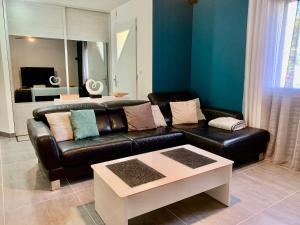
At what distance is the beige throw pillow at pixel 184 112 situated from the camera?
3604mm

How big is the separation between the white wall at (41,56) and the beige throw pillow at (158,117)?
7.53 ft

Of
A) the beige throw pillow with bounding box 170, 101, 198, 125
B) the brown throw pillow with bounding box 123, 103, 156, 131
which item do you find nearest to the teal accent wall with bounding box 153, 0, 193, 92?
the beige throw pillow with bounding box 170, 101, 198, 125

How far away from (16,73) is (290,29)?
453 cm

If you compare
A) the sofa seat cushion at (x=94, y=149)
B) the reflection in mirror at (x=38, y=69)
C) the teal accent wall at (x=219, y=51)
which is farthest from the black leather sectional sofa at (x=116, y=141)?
the reflection in mirror at (x=38, y=69)

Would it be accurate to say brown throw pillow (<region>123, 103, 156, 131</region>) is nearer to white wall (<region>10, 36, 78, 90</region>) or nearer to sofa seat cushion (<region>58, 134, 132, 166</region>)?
sofa seat cushion (<region>58, 134, 132, 166</region>)

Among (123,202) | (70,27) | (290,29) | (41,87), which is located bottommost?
(123,202)

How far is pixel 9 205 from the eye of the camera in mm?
2117

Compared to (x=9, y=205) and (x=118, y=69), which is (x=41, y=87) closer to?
(x=118, y=69)

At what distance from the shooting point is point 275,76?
3.02m

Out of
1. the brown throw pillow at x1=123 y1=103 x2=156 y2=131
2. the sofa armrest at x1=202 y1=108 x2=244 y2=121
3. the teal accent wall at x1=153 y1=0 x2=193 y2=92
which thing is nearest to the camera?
the brown throw pillow at x1=123 y1=103 x2=156 y2=131

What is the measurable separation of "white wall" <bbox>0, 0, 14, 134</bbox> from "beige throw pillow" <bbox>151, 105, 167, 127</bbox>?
274 cm

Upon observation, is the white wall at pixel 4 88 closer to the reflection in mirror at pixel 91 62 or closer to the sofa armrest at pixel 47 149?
the reflection in mirror at pixel 91 62

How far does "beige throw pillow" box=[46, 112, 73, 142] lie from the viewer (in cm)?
271

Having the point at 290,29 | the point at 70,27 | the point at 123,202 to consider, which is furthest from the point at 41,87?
the point at 290,29
